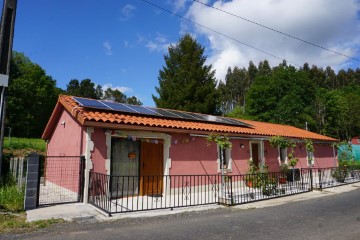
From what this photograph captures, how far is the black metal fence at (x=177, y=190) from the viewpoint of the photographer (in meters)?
8.88

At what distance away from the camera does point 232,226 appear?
6758 millimetres

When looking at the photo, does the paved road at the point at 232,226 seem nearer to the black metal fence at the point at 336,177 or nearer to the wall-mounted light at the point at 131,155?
the wall-mounted light at the point at 131,155

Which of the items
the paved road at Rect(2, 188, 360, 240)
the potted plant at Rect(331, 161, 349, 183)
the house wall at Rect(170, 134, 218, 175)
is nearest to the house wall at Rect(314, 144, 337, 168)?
the potted plant at Rect(331, 161, 349, 183)

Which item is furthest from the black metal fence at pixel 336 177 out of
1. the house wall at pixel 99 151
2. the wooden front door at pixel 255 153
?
the house wall at pixel 99 151

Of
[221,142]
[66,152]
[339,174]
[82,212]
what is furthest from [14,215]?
[339,174]

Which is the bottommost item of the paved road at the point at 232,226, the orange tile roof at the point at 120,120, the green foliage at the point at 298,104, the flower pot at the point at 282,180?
the paved road at the point at 232,226

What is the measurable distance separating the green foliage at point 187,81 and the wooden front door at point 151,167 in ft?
83.7

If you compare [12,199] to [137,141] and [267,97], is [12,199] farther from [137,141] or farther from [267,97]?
[267,97]

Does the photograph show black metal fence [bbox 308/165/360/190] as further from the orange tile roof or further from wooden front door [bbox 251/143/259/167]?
the orange tile roof

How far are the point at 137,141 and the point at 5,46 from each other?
5459 millimetres

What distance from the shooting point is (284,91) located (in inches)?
1759

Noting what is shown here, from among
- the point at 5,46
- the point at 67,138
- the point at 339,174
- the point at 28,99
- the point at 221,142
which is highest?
the point at 28,99

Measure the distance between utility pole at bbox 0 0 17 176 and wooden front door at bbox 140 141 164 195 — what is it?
4975mm

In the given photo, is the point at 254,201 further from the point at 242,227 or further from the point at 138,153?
the point at 138,153
